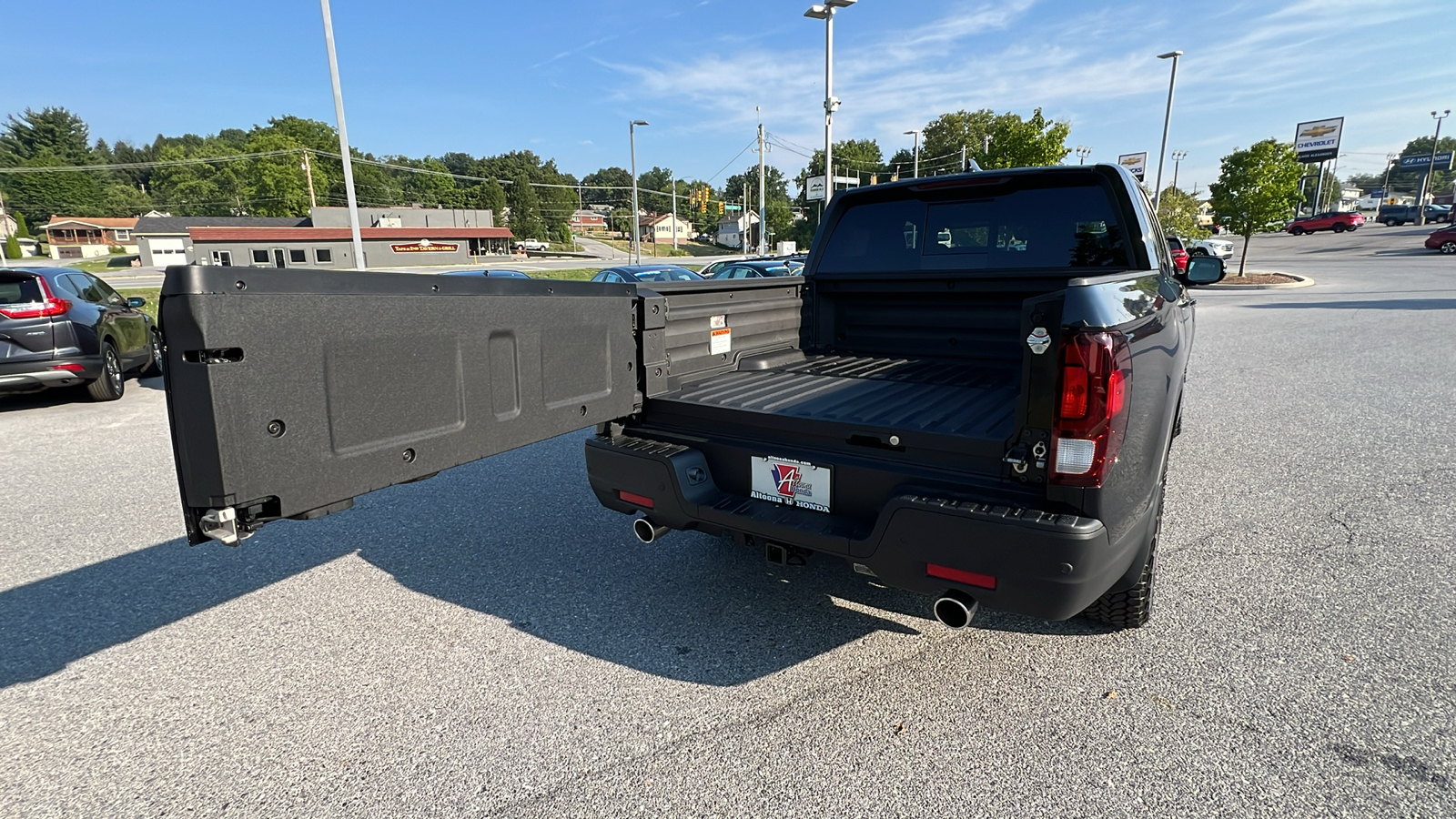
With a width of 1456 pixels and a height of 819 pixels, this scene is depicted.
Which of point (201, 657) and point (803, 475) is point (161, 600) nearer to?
point (201, 657)

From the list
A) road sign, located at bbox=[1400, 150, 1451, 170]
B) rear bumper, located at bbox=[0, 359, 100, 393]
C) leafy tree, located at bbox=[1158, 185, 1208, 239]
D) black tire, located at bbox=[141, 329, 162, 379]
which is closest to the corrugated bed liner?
rear bumper, located at bbox=[0, 359, 100, 393]

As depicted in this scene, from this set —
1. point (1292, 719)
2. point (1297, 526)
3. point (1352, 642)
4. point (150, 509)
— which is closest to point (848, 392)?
point (1292, 719)

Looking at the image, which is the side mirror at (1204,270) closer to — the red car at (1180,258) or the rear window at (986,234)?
the red car at (1180,258)

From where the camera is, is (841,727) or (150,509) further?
(150,509)

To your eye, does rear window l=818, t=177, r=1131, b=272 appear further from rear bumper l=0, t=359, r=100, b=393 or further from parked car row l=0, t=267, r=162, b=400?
rear bumper l=0, t=359, r=100, b=393

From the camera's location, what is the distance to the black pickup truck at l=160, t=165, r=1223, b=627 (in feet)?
5.48

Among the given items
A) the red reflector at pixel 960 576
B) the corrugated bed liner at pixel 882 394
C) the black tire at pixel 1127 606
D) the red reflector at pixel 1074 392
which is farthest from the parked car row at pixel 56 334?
the black tire at pixel 1127 606

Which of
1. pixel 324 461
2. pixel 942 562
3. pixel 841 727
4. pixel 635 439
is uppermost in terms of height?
pixel 324 461

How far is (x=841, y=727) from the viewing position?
2389 millimetres

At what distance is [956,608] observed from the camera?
2232 millimetres

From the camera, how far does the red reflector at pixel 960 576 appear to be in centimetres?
214

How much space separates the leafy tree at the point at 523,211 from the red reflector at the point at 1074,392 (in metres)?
105

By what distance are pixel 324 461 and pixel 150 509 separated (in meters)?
3.85

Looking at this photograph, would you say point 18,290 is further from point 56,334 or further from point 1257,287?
point 1257,287
